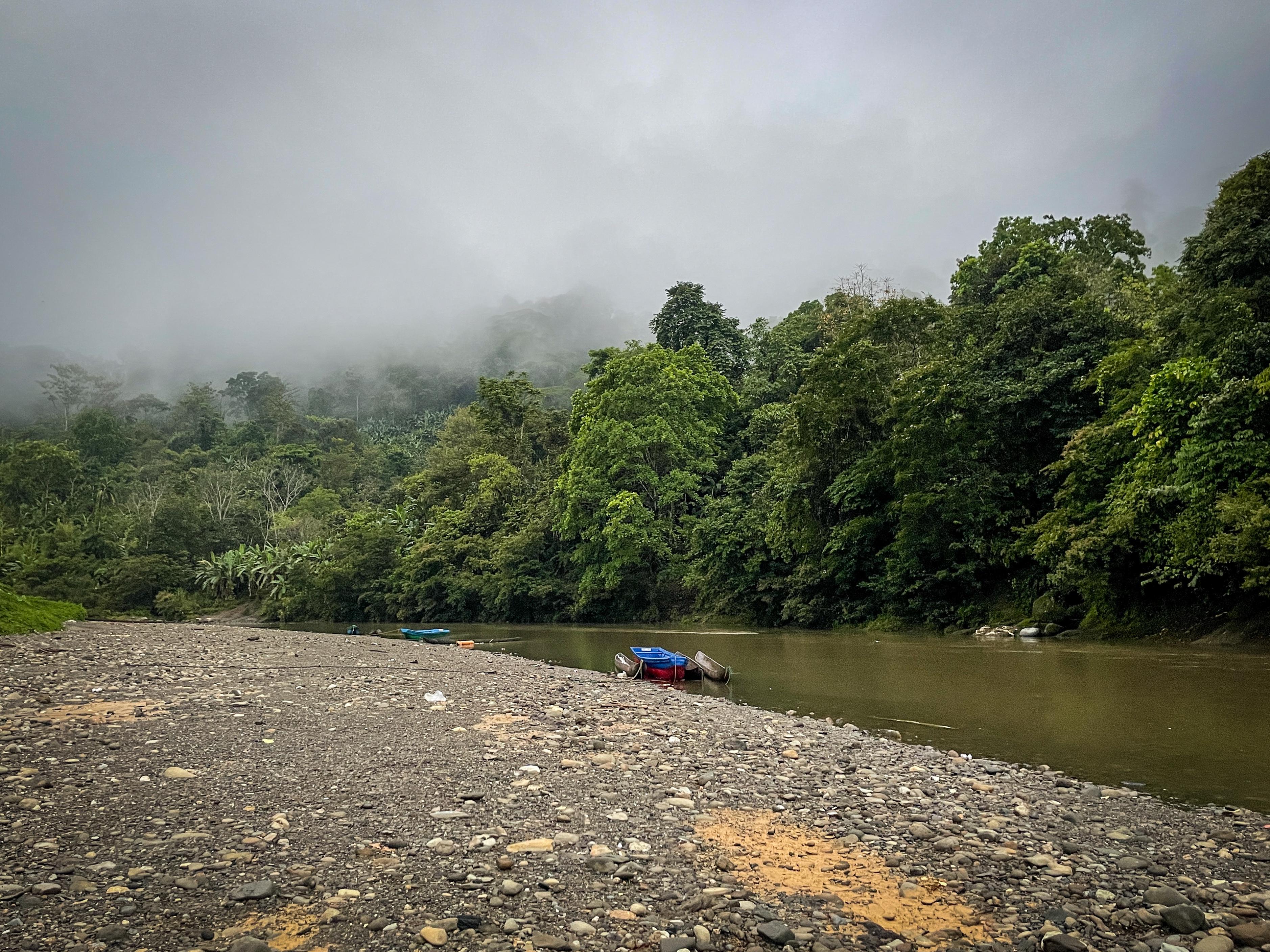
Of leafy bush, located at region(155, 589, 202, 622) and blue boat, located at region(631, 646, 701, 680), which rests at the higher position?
blue boat, located at region(631, 646, 701, 680)

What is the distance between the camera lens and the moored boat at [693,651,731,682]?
17656 millimetres

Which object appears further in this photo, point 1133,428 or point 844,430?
point 844,430

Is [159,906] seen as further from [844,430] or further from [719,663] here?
[844,430]

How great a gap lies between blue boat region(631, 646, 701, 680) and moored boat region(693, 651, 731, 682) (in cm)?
16

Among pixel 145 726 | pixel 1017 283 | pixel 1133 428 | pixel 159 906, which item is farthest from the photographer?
pixel 1017 283

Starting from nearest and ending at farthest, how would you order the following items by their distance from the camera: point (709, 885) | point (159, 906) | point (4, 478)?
1. point (159, 906)
2. point (709, 885)
3. point (4, 478)

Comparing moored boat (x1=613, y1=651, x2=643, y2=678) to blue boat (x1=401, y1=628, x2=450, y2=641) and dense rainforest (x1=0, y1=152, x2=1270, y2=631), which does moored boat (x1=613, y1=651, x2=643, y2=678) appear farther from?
blue boat (x1=401, y1=628, x2=450, y2=641)

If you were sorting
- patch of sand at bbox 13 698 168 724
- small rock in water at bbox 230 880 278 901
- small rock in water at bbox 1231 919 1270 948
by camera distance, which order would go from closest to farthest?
small rock in water at bbox 1231 919 1270 948 < small rock in water at bbox 230 880 278 901 < patch of sand at bbox 13 698 168 724

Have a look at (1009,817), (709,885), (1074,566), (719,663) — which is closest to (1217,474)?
(1074,566)

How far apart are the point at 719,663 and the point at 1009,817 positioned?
50.8ft

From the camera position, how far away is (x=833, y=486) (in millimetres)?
32281

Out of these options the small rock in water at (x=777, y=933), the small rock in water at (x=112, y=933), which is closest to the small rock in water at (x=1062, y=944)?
the small rock in water at (x=777, y=933)

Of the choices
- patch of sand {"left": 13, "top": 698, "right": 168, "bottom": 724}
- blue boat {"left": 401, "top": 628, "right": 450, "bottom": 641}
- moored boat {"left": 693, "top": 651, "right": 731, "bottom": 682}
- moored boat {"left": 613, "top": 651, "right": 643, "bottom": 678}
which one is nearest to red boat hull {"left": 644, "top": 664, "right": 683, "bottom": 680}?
moored boat {"left": 613, "top": 651, "right": 643, "bottom": 678}

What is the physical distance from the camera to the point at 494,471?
54.8 m
